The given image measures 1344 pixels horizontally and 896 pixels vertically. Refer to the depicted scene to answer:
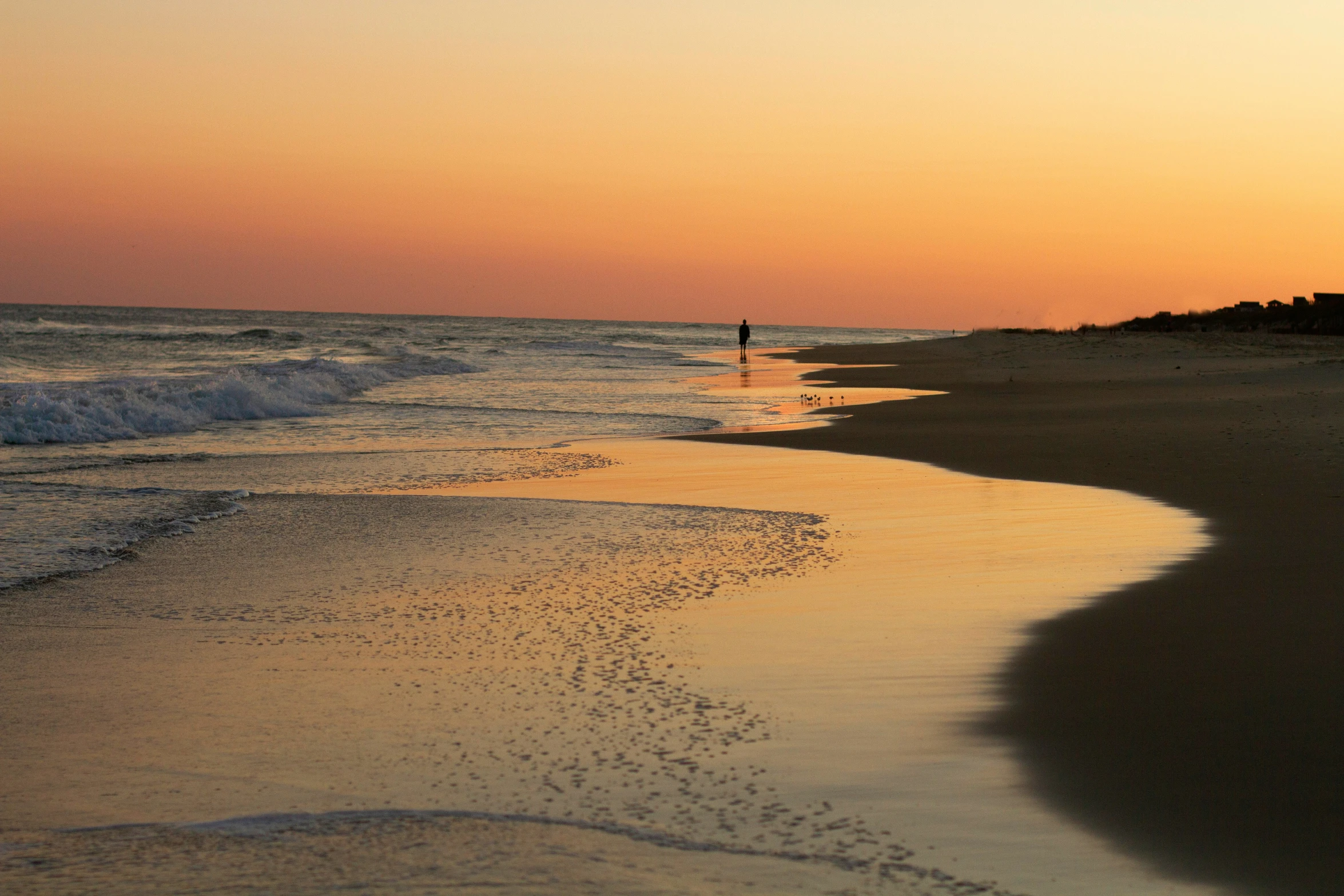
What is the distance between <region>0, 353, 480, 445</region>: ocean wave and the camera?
17203 millimetres

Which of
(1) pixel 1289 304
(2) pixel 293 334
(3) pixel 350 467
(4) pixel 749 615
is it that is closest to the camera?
(4) pixel 749 615

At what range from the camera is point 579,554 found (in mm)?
8203

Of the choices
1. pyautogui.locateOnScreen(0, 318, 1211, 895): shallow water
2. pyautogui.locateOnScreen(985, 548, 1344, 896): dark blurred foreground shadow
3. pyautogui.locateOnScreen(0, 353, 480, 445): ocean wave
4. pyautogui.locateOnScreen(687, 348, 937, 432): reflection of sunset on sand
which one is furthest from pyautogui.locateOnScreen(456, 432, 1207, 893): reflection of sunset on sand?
pyautogui.locateOnScreen(0, 353, 480, 445): ocean wave

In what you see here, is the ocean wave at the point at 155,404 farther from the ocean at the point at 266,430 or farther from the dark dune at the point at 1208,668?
the dark dune at the point at 1208,668

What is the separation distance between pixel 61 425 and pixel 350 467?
21.6 ft

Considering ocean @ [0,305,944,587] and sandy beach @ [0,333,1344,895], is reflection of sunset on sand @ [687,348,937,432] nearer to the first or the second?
ocean @ [0,305,944,587]

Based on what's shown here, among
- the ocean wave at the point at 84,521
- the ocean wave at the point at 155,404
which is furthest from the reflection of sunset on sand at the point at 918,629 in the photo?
the ocean wave at the point at 155,404

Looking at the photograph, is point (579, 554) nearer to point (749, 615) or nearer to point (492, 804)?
point (749, 615)

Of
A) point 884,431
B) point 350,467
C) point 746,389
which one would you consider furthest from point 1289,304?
point 350,467

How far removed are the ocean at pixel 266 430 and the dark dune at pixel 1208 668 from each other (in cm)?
514

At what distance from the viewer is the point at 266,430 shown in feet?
62.5

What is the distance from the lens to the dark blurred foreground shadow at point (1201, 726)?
140 inches

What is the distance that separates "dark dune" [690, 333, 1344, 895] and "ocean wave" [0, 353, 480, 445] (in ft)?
35.7

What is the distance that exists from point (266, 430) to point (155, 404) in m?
2.59
